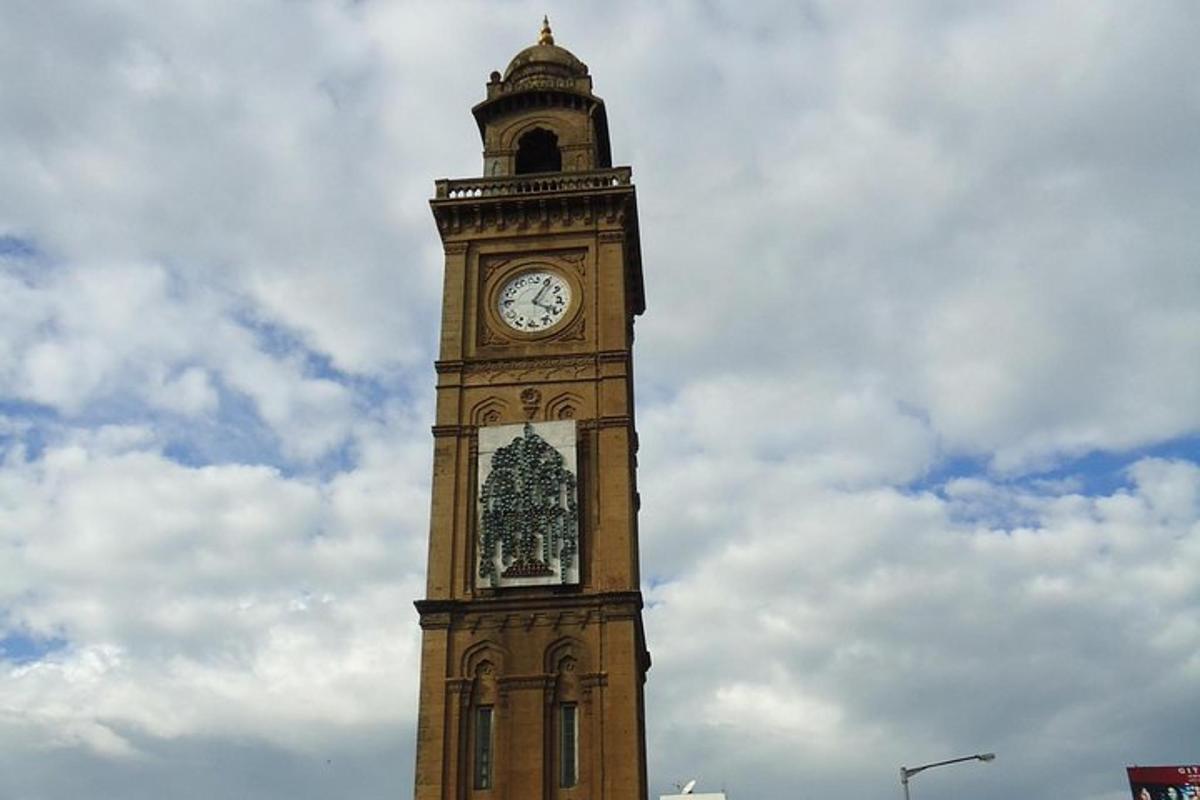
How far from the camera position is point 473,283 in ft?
149

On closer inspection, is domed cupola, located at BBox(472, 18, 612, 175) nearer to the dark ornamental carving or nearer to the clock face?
the clock face

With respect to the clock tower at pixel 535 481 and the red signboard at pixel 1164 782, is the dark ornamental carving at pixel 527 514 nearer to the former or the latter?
the clock tower at pixel 535 481

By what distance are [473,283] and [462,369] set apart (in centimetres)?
346

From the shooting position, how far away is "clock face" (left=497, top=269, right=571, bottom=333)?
146 ft

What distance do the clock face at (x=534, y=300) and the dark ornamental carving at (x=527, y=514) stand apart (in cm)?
449

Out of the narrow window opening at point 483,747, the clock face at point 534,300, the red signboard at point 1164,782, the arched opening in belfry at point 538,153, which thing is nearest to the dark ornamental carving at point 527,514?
the narrow window opening at point 483,747

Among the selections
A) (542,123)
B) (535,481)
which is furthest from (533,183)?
(535,481)

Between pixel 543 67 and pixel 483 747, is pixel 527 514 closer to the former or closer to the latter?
pixel 483 747

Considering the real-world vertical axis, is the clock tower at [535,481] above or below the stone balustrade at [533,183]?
below

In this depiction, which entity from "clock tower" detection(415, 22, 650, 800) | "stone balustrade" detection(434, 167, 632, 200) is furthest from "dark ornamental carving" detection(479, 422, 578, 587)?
"stone balustrade" detection(434, 167, 632, 200)

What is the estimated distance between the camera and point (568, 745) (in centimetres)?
3778

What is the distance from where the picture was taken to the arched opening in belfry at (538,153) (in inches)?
1948

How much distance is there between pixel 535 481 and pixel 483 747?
25.6 ft

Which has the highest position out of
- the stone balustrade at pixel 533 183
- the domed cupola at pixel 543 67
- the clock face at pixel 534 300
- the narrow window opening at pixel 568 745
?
the domed cupola at pixel 543 67
